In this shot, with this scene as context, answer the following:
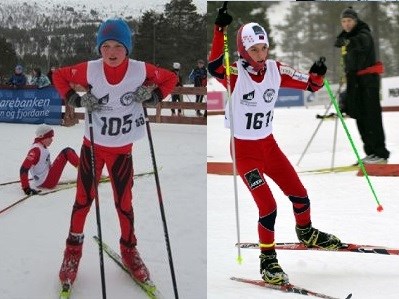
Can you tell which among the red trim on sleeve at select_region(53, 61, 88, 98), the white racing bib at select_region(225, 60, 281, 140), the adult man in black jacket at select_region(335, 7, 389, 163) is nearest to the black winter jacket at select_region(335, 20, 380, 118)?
the adult man in black jacket at select_region(335, 7, 389, 163)

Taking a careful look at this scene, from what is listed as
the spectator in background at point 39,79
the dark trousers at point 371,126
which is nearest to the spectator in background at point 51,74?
the spectator in background at point 39,79

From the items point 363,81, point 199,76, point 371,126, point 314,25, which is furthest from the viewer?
point 314,25

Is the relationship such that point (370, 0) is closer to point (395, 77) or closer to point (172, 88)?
point (172, 88)

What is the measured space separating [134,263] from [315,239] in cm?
49

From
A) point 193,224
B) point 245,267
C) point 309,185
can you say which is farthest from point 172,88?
point 309,185

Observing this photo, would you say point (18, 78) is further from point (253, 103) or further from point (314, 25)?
point (314, 25)

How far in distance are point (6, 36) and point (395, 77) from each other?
499cm

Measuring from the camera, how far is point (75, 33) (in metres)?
1.53

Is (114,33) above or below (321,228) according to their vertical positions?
above

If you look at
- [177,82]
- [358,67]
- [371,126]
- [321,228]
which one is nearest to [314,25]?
[371,126]

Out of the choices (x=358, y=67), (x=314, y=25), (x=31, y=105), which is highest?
(x=314, y=25)

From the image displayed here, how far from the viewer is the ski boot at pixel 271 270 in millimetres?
1381

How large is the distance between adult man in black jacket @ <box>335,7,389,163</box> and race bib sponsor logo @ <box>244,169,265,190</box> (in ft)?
1.43

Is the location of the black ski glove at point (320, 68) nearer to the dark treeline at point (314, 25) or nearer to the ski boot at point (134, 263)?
the dark treeline at point (314, 25)
